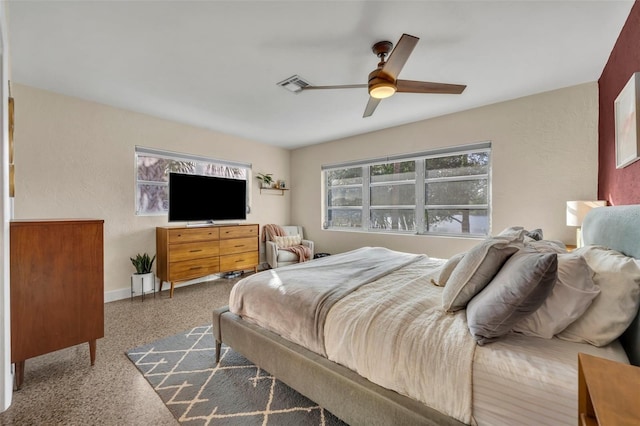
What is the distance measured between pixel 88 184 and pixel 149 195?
706 mm

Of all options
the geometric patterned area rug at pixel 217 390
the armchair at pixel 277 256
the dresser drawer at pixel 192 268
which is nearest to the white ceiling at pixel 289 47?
the dresser drawer at pixel 192 268

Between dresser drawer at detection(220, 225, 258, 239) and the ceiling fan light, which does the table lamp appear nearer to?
the ceiling fan light

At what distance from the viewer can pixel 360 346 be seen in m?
1.30

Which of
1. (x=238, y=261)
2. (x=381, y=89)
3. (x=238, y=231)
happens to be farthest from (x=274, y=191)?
(x=381, y=89)

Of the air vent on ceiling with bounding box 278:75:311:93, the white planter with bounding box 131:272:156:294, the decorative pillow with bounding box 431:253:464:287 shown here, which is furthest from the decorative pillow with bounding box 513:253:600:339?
the white planter with bounding box 131:272:156:294

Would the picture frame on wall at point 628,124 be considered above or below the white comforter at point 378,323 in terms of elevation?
above

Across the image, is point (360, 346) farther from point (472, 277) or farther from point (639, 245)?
point (639, 245)

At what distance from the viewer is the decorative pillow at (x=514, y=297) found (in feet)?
3.36

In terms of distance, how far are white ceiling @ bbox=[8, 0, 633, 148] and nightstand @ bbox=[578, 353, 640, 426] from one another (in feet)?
6.78

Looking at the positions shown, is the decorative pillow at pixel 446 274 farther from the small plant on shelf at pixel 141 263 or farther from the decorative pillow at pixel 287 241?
the small plant on shelf at pixel 141 263

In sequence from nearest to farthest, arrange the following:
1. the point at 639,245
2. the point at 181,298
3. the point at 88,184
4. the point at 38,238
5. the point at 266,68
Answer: the point at 639,245 → the point at 38,238 → the point at 266,68 → the point at 88,184 → the point at 181,298

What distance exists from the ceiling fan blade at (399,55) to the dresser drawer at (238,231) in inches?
125

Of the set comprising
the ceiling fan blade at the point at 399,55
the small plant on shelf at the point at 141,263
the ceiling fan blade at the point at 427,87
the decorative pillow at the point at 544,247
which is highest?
the ceiling fan blade at the point at 399,55

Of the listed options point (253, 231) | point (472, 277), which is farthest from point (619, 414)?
point (253, 231)
